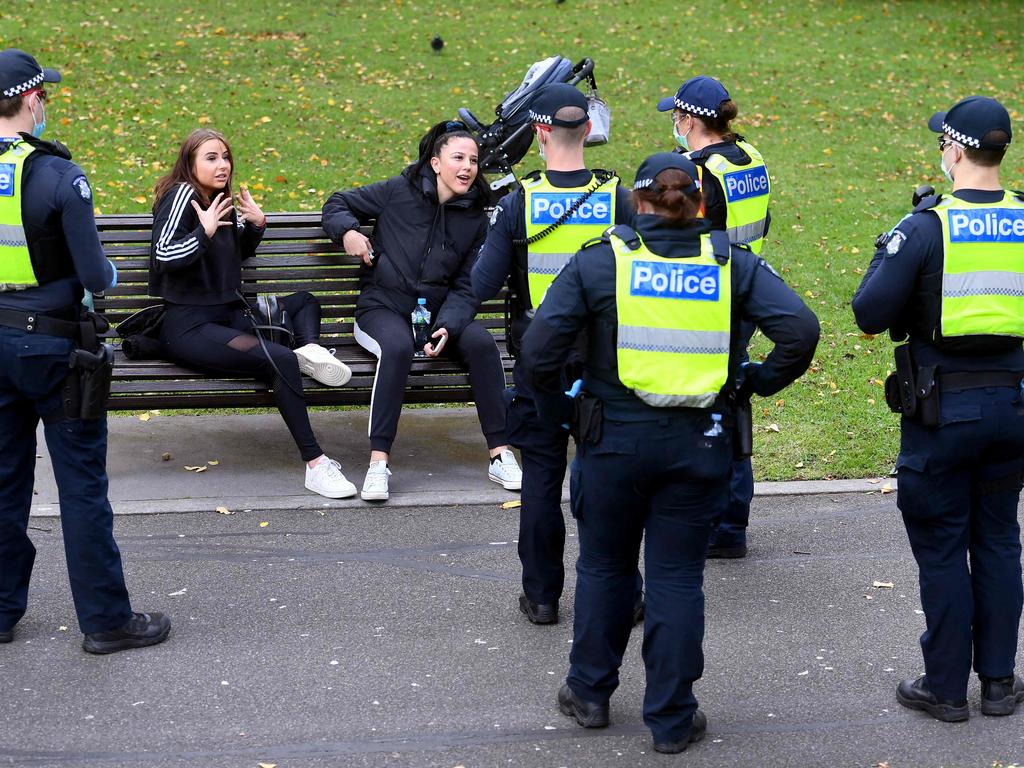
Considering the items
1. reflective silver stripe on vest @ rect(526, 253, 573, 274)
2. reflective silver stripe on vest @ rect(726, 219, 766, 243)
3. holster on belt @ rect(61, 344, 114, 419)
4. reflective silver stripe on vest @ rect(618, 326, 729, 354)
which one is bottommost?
holster on belt @ rect(61, 344, 114, 419)

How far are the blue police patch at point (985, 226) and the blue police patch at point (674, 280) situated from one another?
0.89m

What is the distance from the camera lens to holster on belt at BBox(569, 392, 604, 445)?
419cm

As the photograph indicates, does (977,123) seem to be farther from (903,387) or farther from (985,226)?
(903,387)

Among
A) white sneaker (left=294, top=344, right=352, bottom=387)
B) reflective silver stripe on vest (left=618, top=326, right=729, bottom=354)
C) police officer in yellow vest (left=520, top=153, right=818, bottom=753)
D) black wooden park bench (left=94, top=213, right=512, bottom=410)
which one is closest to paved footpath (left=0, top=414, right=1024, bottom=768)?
police officer in yellow vest (left=520, top=153, right=818, bottom=753)

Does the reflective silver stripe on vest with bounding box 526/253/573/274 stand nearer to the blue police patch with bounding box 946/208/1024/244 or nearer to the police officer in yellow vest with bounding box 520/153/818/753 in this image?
the police officer in yellow vest with bounding box 520/153/818/753

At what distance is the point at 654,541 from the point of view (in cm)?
429

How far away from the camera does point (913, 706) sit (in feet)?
15.4

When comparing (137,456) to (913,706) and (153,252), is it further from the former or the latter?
(913,706)

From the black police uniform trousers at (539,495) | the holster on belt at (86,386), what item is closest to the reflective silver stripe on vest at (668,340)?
the black police uniform trousers at (539,495)

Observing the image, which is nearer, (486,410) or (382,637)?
(382,637)

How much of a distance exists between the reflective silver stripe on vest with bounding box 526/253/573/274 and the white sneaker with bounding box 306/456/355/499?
2108 mm

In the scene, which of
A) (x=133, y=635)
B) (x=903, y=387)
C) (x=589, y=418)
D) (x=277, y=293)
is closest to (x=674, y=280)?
(x=589, y=418)

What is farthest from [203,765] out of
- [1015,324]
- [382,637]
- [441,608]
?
[1015,324]

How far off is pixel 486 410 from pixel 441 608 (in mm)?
1681
